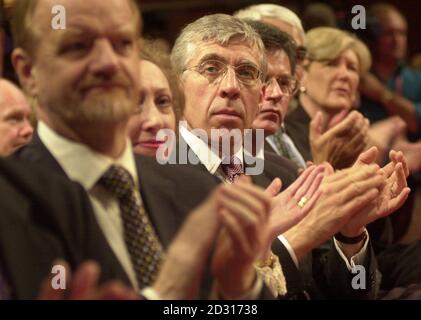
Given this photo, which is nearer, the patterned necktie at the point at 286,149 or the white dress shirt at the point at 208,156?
the white dress shirt at the point at 208,156

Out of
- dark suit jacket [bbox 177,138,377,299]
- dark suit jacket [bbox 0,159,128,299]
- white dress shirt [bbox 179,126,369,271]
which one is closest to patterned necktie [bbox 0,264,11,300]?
dark suit jacket [bbox 0,159,128,299]

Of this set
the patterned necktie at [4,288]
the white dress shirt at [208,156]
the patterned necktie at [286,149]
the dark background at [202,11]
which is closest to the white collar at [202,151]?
the white dress shirt at [208,156]

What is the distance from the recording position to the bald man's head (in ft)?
4.42

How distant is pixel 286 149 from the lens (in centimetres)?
209

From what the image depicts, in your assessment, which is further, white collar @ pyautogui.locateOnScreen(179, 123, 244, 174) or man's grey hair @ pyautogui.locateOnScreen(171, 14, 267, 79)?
man's grey hair @ pyautogui.locateOnScreen(171, 14, 267, 79)

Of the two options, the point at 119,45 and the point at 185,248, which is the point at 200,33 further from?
the point at 185,248

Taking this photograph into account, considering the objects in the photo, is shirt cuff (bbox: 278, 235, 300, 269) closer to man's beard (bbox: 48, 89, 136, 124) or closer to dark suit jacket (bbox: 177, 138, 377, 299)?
dark suit jacket (bbox: 177, 138, 377, 299)

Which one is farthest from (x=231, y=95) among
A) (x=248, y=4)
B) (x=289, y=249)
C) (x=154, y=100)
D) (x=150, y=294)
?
(x=248, y=4)

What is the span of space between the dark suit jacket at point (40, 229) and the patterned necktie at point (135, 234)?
26mm

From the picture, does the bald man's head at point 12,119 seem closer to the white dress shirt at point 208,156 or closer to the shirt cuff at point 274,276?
the white dress shirt at point 208,156

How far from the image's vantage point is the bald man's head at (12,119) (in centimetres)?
135

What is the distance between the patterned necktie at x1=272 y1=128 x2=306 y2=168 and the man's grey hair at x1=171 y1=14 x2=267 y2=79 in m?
0.46
